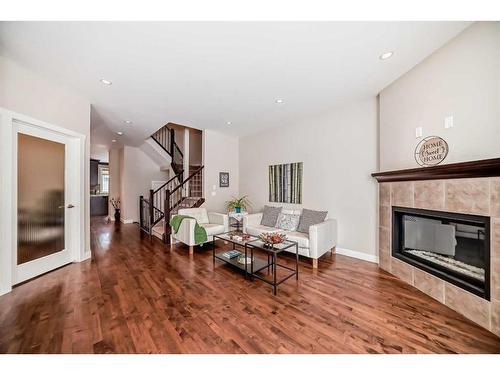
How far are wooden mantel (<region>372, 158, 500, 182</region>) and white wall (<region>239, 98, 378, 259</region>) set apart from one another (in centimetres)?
70

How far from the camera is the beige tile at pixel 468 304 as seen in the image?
1786mm

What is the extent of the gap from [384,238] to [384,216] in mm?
326

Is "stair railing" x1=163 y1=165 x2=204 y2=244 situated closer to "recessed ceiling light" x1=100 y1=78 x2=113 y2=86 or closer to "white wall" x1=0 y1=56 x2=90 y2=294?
"white wall" x1=0 y1=56 x2=90 y2=294

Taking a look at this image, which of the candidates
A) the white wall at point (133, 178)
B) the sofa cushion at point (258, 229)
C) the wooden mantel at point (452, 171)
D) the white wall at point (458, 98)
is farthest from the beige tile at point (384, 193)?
the white wall at point (133, 178)

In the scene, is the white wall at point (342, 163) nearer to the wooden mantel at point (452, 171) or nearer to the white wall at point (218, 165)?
the wooden mantel at point (452, 171)

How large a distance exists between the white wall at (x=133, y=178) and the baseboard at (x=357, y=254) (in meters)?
6.76

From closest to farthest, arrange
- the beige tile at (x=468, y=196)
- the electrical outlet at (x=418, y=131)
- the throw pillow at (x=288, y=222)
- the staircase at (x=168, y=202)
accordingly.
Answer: the beige tile at (x=468, y=196)
the electrical outlet at (x=418, y=131)
the throw pillow at (x=288, y=222)
the staircase at (x=168, y=202)

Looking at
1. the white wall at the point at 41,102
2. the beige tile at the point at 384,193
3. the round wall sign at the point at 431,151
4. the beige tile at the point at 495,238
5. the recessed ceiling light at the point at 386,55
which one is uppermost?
the recessed ceiling light at the point at 386,55

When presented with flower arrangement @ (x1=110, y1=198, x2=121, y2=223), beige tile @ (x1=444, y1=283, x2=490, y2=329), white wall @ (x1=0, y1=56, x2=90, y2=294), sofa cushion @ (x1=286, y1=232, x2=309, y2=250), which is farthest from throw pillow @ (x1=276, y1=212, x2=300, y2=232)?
flower arrangement @ (x1=110, y1=198, x2=121, y2=223)

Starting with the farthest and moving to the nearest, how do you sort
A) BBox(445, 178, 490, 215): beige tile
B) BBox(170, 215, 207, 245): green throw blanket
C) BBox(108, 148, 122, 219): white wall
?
BBox(108, 148, 122, 219): white wall → BBox(170, 215, 207, 245): green throw blanket → BBox(445, 178, 490, 215): beige tile

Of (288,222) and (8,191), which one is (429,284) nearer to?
(288,222)

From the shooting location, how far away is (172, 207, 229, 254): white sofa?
3822 millimetres

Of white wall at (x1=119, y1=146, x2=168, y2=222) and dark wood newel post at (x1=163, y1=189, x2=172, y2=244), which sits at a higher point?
white wall at (x1=119, y1=146, x2=168, y2=222)
